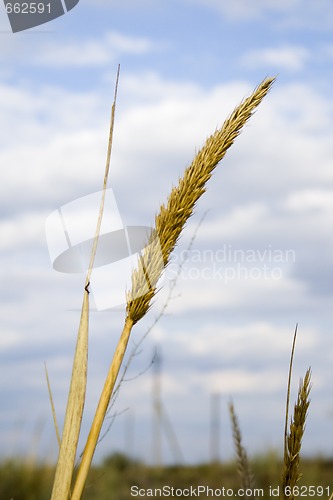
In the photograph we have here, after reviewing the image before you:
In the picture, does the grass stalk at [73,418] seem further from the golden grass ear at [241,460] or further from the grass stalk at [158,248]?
the golden grass ear at [241,460]

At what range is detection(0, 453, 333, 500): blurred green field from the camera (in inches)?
343

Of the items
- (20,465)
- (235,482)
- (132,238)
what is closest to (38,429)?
(20,465)

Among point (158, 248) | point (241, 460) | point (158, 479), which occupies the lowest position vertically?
point (158, 479)

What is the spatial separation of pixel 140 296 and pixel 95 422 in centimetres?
37

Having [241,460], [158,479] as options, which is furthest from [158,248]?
[158,479]

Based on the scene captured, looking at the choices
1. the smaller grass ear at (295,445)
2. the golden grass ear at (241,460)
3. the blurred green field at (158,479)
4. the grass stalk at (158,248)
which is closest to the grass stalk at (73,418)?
the grass stalk at (158,248)

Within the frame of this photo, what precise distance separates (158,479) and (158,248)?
10.7m

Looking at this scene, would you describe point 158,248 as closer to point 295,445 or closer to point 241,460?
point 295,445

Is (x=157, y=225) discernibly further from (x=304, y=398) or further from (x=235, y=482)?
(x=235, y=482)

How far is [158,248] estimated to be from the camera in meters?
1.98

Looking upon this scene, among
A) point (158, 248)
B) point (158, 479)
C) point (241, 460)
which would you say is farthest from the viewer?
point (158, 479)

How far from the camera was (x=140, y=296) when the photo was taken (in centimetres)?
200

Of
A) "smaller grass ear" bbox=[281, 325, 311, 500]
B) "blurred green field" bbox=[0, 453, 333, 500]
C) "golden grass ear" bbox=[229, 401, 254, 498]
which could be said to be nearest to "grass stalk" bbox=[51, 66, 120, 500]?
"smaller grass ear" bbox=[281, 325, 311, 500]

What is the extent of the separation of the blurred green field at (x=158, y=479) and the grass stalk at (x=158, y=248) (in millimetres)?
5130
